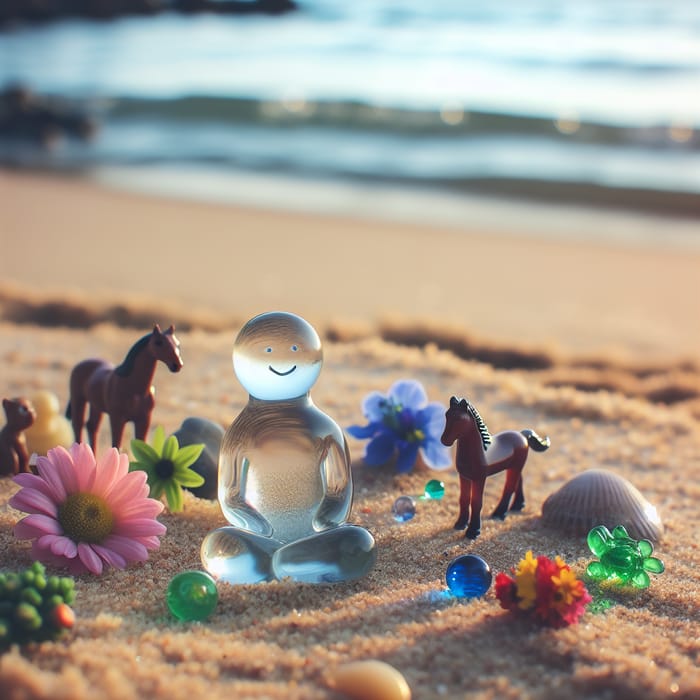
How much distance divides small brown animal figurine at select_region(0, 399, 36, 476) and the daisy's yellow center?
496 mm

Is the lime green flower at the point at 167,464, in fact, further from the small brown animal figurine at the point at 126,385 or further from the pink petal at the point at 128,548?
the pink petal at the point at 128,548

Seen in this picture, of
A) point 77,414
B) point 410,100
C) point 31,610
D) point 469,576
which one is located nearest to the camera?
point 31,610

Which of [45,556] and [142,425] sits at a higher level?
[142,425]

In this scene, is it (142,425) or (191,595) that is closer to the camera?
(191,595)

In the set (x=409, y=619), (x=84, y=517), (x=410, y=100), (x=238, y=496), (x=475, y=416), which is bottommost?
(x=409, y=619)

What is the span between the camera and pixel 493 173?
1106 centimetres

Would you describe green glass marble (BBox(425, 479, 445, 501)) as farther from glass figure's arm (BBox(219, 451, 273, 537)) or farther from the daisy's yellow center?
the daisy's yellow center

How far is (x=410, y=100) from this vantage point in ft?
46.2

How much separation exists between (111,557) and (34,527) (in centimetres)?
22

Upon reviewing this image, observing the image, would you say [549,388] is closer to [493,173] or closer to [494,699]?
[494,699]

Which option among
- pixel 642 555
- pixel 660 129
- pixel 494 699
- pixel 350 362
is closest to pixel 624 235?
pixel 660 129

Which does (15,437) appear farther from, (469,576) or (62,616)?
(469,576)

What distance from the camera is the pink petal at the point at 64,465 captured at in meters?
2.69

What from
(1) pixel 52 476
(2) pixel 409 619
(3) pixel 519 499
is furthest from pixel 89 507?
(3) pixel 519 499
